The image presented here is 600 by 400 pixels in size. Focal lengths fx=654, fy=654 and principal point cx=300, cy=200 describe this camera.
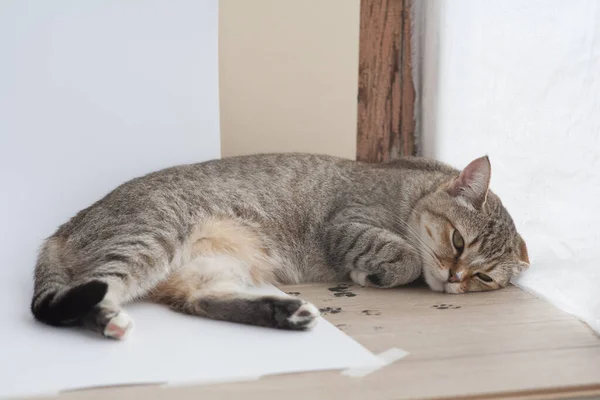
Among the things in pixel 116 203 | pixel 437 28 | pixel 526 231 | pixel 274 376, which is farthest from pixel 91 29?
pixel 526 231

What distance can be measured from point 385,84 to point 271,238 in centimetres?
96

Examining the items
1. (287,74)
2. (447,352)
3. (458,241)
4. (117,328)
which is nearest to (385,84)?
Answer: (287,74)

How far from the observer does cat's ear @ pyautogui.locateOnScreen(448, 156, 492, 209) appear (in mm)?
1997

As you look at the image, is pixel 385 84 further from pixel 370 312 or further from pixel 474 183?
pixel 370 312

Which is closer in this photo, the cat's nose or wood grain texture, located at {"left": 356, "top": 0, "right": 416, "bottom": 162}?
the cat's nose

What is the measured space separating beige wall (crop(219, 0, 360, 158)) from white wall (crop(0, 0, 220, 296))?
10cm

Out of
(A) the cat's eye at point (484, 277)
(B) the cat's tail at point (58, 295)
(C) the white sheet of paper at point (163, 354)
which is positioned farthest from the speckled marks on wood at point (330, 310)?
(B) the cat's tail at point (58, 295)

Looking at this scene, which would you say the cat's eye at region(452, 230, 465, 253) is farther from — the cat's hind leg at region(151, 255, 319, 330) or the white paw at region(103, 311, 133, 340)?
the white paw at region(103, 311, 133, 340)

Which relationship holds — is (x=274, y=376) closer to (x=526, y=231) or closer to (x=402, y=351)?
(x=402, y=351)

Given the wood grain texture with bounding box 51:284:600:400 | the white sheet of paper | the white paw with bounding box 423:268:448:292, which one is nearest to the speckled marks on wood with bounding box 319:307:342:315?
the wood grain texture with bounding box 51:284:600:400

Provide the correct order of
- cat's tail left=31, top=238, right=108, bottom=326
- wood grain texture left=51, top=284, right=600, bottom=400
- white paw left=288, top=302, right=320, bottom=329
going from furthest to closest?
1. white paw left=288, top=302, right=320, bottom=329
2. cat's tail left=31, top=238, right=108, bottom=326
3. wood grain texture left=51, top=284, right=600, bottom=400

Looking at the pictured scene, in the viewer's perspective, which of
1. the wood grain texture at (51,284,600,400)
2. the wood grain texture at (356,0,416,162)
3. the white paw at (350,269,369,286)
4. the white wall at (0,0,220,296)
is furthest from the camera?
the wood grain texture at (356,0,416,162)

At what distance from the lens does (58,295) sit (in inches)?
61.7

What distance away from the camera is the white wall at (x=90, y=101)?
7.32ft
